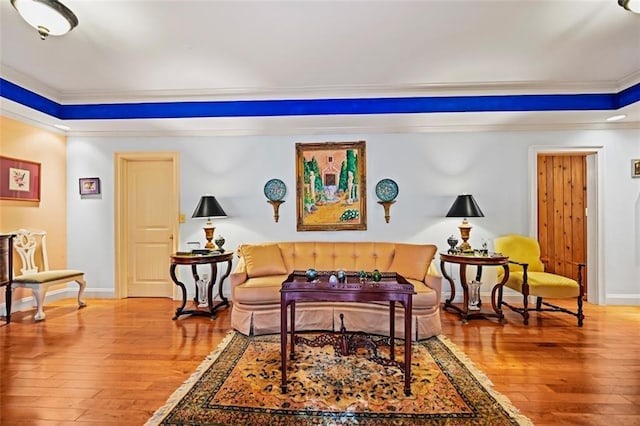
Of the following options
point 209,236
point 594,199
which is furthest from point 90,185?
point 594,199

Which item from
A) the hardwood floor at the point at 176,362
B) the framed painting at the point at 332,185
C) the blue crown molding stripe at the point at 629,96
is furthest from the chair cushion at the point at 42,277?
the blue crown molding stripe at the point at 629,96

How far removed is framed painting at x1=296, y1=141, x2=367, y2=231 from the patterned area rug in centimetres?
203

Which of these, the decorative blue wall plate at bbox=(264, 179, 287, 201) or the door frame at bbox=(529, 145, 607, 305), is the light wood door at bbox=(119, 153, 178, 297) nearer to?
the decorative blue wall plate at bbox=(264, 179, 287, 201)

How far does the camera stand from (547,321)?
3.76 metres

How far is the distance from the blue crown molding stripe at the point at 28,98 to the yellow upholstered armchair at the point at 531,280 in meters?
5.77

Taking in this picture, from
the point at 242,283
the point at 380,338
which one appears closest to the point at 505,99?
the point at 380,338

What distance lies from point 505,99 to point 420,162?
1.22 metres

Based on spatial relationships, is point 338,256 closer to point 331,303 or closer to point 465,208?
point 331,303

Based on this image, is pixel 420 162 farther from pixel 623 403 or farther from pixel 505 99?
pixel 623 403

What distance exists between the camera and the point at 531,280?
12.3ft

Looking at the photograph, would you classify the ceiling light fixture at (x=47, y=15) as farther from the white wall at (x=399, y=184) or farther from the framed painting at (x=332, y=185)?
the framed painting at (x=332, y=185)

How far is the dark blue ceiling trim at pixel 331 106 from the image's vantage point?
3916 millimetres

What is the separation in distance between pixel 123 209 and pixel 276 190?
2300 mm

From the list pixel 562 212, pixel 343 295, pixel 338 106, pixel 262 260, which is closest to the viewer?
pixel 343 295
